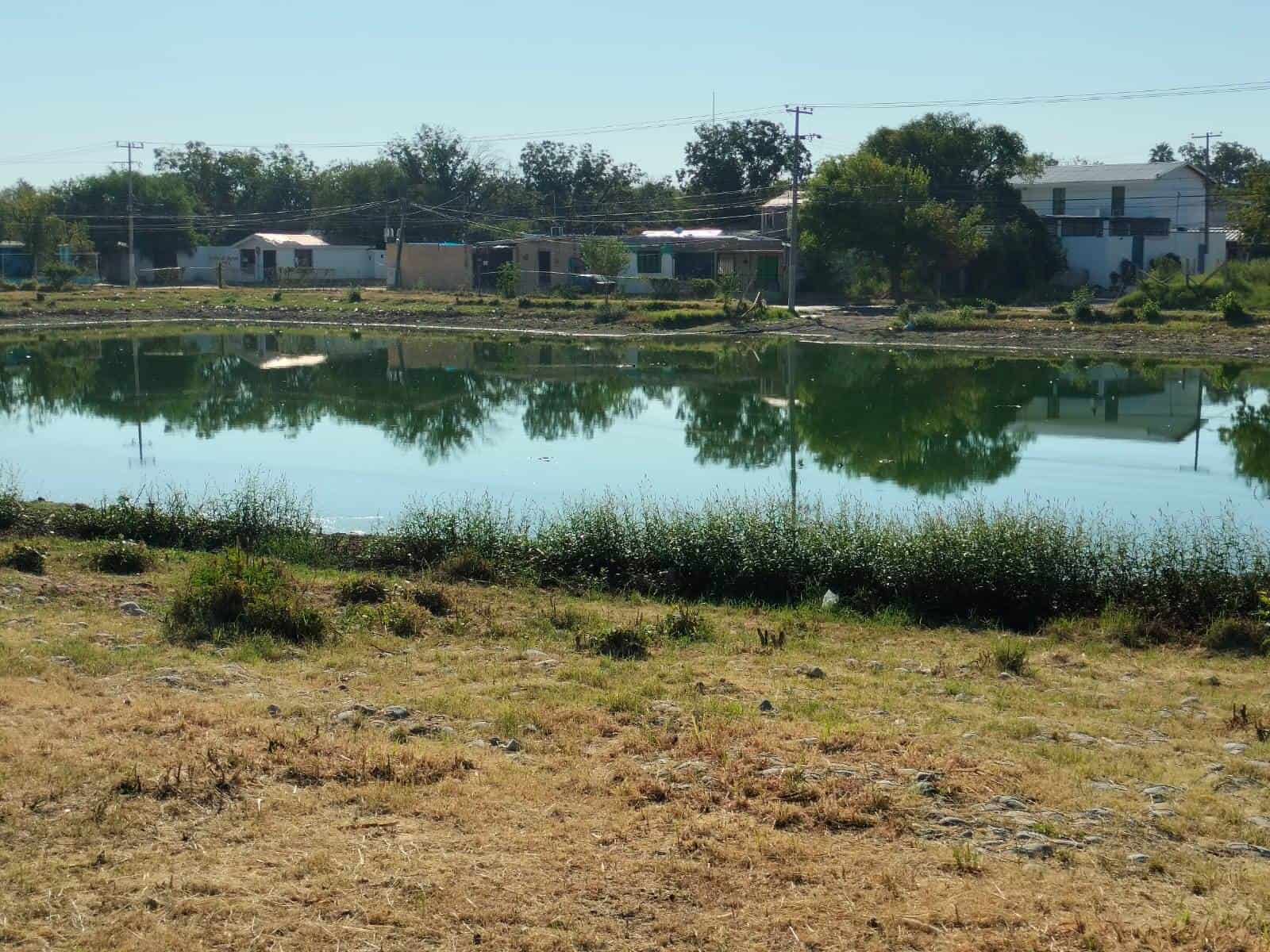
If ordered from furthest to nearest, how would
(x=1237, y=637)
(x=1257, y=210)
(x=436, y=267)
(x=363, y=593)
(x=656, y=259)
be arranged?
1. (x=436, y=267)
2. (x=656, y=259)
3. (x=1257, y=210)
4. (x=363, y=593)
5. (x=1237, y=637)

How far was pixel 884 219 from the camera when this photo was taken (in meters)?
61.7

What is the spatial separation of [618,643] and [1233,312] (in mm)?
46038

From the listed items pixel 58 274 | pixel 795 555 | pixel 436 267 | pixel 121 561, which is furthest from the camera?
pixel 436 267

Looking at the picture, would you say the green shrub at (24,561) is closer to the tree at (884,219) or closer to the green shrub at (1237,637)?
the green shrub at (1237,637)

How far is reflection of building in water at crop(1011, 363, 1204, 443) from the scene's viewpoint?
30.6 metres

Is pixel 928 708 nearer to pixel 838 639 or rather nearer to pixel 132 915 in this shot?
pixel 838 639

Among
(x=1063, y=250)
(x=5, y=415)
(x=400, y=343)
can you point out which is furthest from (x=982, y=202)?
(x=5, y=415)

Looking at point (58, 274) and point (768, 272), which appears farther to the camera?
point (58, 274)

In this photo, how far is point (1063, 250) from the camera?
230 feet

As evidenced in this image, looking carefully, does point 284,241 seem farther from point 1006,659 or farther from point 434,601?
point 1006,659

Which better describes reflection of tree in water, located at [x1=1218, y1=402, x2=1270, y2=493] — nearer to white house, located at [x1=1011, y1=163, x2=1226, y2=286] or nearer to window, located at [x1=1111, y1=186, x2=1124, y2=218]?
white house, located at [x1=1011, y1=163, x2=1226, y2=286]

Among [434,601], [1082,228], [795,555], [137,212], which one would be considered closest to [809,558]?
[795,555]

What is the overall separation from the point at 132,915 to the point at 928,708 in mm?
5274

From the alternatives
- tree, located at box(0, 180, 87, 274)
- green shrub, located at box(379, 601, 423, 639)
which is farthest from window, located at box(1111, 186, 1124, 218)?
green shrub, located at box(379, 601, 423, 639)
